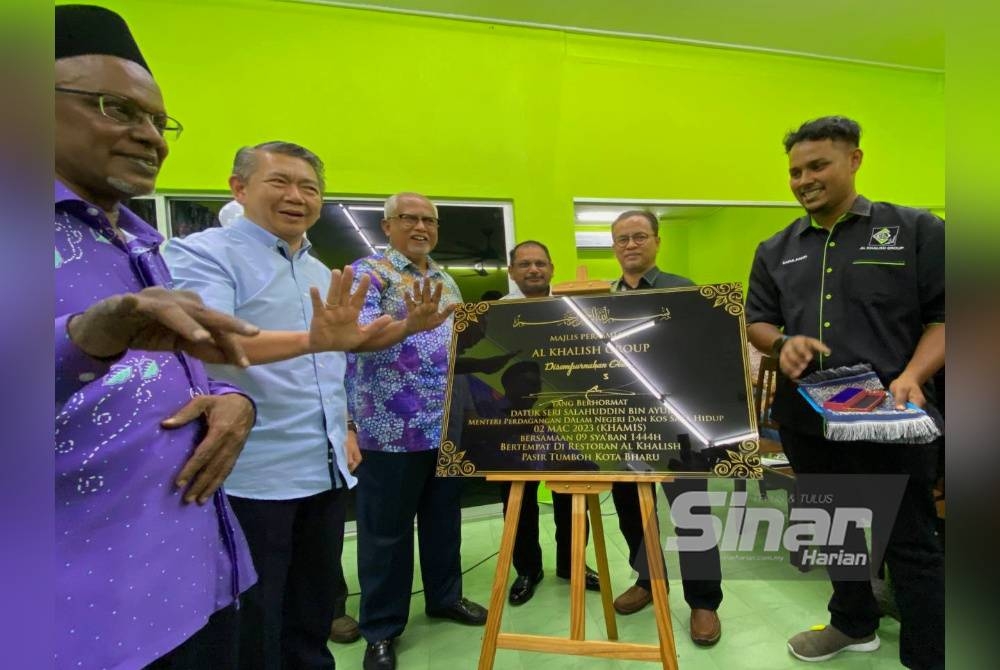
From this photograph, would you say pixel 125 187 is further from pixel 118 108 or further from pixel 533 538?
pixel 533 538

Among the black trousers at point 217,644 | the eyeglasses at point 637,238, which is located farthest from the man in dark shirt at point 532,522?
the black trousers at point 217,644

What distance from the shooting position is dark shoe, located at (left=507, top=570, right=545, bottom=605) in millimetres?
2031

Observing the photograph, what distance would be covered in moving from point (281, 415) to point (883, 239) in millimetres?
2004

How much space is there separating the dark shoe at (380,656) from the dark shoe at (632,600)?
1.01m

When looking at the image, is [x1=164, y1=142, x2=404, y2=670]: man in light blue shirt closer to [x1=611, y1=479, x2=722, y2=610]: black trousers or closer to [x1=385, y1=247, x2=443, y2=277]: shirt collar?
[x1=385, y1=247, x2=443, y2=277]: shirt collar

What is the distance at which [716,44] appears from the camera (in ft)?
9.78

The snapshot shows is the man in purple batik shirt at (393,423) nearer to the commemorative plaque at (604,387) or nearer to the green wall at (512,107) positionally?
the commemorative plaque at (604,387)

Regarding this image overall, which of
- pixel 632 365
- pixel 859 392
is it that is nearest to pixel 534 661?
pixel 632 365

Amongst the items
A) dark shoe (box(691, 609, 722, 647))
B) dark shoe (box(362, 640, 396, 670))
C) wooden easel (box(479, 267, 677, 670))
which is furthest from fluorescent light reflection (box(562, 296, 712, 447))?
dark shoe (box(362, 640, 396, 670))

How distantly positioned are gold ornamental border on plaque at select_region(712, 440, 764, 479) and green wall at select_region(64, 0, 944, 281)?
198 centimetres

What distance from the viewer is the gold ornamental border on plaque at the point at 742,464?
113 centimetres

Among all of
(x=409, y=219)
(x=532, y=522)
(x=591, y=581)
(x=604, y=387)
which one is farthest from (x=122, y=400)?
(x=591, y=581)

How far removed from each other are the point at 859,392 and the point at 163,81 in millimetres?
3597
